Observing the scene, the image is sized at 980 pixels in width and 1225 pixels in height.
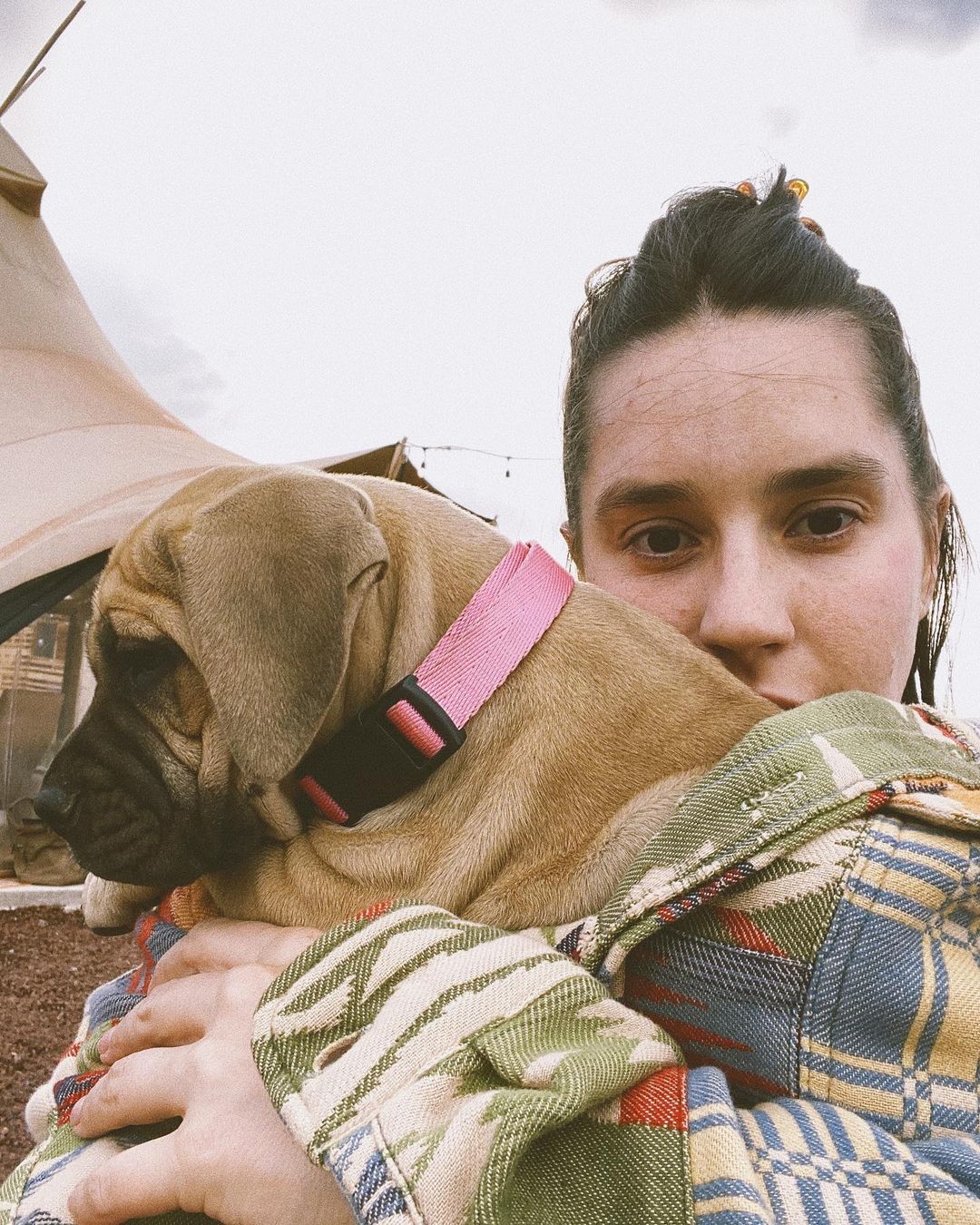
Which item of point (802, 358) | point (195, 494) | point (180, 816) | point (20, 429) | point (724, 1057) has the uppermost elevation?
point (802, 358)

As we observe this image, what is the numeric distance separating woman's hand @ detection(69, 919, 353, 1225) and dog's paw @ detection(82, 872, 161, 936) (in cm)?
61

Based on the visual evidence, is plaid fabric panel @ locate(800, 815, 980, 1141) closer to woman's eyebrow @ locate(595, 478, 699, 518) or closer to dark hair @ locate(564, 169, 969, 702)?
woman's eyebrow @ locate(595, 478, 699, 518)

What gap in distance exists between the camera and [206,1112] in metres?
1.27

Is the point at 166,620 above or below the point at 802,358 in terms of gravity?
below

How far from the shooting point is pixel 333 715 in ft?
6.07

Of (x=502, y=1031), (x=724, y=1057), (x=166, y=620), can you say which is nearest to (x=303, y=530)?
(x=166, y=620)

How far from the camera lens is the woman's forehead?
6.84ft

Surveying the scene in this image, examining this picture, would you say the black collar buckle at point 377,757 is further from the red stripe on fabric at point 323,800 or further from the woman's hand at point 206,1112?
the woman's hand at point 206,1112

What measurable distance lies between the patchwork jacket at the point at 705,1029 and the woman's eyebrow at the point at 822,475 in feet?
2.75

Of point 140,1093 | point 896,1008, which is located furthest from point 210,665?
point 896,1008

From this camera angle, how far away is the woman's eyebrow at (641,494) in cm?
219

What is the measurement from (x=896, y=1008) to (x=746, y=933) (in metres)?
0.19

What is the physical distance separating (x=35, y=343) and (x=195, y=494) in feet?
Result: 28.4

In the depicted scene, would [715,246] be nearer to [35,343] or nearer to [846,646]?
[846,646]
